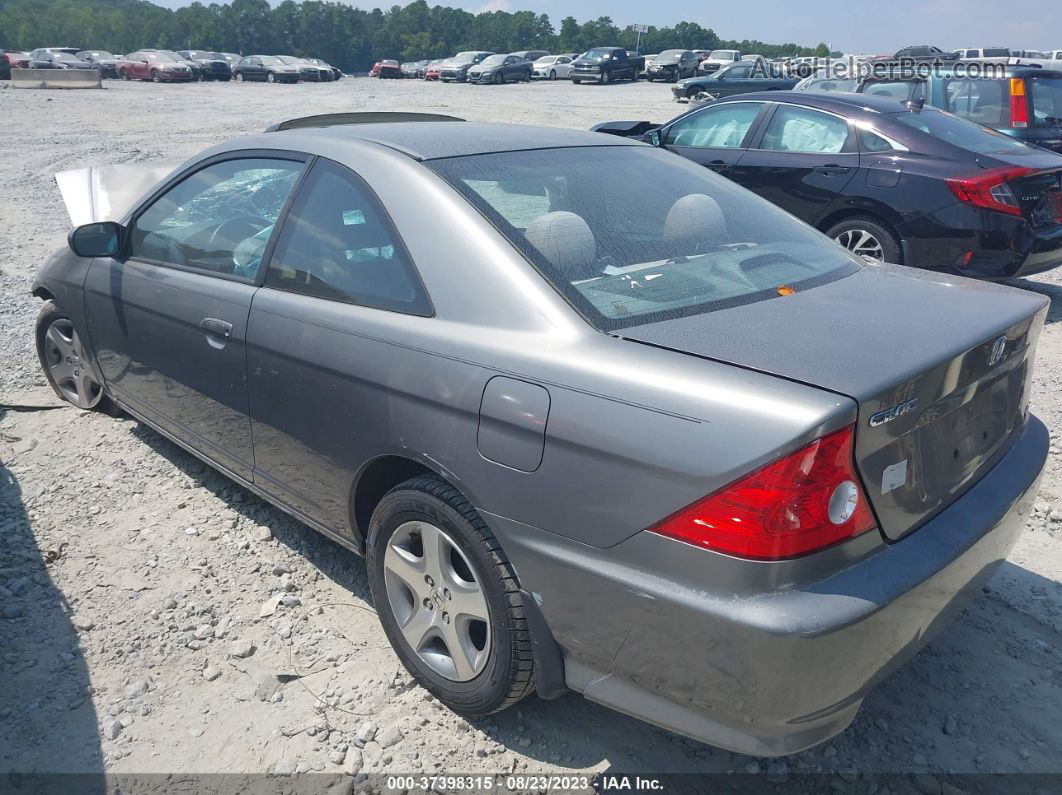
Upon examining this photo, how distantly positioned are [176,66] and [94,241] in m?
45.7

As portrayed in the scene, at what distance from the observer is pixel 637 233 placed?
2.66m

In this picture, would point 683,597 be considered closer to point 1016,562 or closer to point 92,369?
point 1016,562

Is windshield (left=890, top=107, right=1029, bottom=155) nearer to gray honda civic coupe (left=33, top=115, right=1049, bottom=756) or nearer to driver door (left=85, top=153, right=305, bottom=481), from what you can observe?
gray honda civic coupe (left=33, top=115, right=1049, bottom=756)

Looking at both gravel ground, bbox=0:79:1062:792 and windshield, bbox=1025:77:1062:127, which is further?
windshield, bbox=1025:77:1062:127

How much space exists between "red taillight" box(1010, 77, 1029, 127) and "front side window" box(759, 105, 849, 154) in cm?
335

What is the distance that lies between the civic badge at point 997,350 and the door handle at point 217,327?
2.41 metres

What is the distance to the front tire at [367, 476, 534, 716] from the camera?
2.25 metres

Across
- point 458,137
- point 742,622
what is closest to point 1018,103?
point 458,137

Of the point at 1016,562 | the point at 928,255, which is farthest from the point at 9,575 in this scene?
the point at 928,255

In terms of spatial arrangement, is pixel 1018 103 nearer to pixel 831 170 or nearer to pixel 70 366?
pixel 831 170

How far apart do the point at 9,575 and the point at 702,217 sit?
2.89 m

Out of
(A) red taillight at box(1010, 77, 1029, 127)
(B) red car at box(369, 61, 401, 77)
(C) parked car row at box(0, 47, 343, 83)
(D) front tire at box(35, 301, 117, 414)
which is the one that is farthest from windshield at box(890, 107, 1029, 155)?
(B) red car at box(369, 61, 401, 77)

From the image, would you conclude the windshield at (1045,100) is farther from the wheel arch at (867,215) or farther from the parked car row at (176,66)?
the parked car row at (176,66)

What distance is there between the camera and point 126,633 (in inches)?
117
